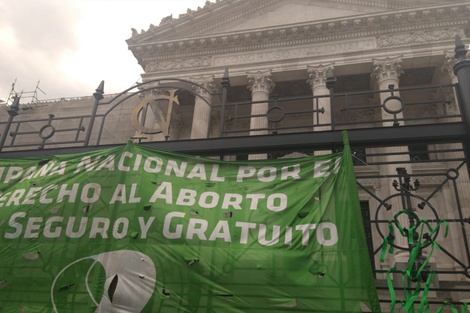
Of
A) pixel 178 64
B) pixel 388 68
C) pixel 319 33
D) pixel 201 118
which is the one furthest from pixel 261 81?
pixel 388 68

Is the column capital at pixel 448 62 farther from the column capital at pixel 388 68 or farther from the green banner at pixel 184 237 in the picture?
the green banner at pixel 184 237

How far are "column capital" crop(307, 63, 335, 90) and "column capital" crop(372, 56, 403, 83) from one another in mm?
2700

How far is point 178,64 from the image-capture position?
25.2 meters

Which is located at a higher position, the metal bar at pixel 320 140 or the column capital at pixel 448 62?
the column capital at pixel 448 62

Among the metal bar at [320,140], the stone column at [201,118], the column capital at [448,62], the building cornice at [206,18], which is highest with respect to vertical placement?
the building cornice at [206,18]

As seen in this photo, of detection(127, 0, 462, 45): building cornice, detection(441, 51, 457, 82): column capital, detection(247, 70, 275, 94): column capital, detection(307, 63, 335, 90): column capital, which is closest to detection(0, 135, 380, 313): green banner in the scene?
detection(307, 63, 335, 90): column capital

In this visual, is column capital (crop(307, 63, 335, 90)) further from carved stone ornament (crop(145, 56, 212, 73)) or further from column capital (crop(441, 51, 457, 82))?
carved stone ornament (crop(145, 56, 212, 73))

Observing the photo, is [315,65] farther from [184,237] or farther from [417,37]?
[184,237]

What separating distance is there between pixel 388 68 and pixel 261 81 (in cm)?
753

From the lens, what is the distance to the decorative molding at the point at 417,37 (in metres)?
21.1

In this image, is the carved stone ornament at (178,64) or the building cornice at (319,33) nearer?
the building cornice at (319,33)

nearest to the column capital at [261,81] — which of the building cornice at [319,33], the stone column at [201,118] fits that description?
the building cornice at [319,33]

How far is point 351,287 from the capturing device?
3920 mm

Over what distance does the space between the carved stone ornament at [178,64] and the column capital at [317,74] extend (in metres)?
6.84
